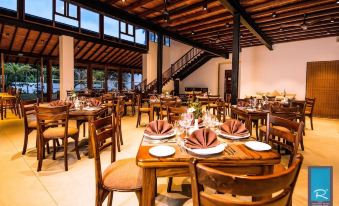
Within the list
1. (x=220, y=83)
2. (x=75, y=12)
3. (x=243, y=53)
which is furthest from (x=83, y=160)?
(x=220, y=83)

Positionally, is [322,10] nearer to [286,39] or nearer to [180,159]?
[286,39]

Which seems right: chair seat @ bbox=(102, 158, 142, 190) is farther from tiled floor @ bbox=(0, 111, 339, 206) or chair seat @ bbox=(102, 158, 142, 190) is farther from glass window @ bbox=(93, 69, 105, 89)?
glass window @ bbox=(93, 69, 105, 89)

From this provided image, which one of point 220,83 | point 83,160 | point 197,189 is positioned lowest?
point 83,160

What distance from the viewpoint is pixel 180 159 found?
1427 mm

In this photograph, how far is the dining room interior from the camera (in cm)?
146

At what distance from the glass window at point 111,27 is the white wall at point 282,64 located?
6.90 m

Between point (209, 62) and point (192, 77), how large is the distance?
1507 millimetres

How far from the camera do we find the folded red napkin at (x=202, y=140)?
1.57 m

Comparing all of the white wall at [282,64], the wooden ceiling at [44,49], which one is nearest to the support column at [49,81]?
the wooden ceiling at [44,49]

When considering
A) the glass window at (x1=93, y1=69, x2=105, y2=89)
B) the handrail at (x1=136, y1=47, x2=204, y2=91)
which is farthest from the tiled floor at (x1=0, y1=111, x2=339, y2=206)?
the glass window at (x1=93, y1=69, x2=105, y2=89)

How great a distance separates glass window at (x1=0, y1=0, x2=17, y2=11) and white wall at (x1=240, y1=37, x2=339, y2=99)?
404 inches

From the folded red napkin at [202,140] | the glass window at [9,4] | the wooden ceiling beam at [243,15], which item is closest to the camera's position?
the folded red napkin at [202,140]

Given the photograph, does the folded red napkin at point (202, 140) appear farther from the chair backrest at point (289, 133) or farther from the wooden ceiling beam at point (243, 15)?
the wooden ceiling beam at point (243, 15)

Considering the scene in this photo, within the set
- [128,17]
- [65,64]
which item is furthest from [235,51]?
[65,64]
